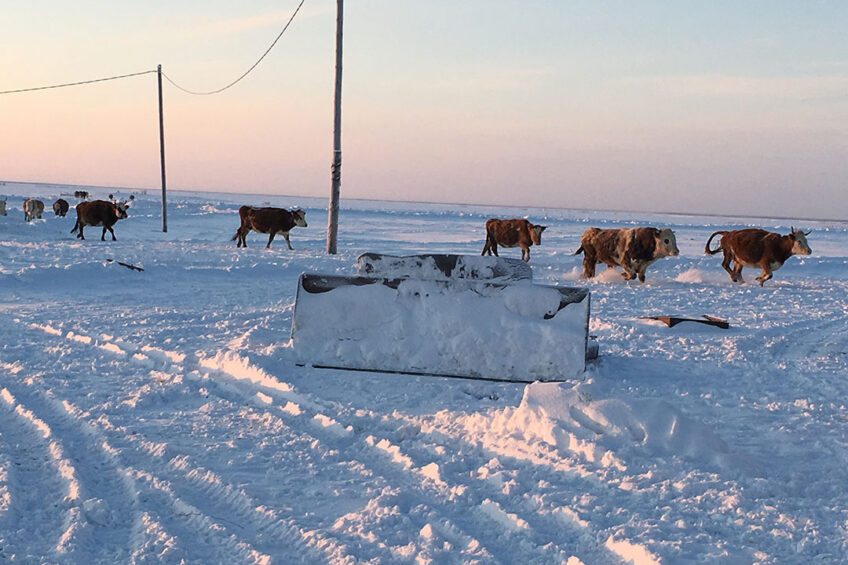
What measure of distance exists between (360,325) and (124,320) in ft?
14.9

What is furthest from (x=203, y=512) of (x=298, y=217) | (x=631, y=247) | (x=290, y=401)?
(x=298, y=217)

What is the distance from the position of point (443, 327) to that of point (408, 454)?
→ 244 centimetres

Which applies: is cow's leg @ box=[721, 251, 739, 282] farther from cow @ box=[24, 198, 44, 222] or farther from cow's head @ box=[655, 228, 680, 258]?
cow @ box=[24, 198, 44, 222]

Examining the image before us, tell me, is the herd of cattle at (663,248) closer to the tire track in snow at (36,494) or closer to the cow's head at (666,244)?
the cow's head at (666,244)

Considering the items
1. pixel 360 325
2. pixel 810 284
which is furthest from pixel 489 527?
pixel 810 284

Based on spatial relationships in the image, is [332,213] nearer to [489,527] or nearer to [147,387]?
[147,387]

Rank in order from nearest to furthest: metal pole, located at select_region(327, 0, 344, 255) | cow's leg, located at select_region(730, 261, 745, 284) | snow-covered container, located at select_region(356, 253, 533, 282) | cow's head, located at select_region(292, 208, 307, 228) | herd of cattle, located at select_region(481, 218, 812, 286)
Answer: snow-covered container, located at select_region(356, 253, 533, 282) < herd of cattle, located at select_region(481, 218, 812, 286) < cow's leg, located at select_region(730, 261, 745, 284) < metal pole, located at select_region(327, 0, 344, 255) < cow's head, located at select_region(292, 208, 307, 228)

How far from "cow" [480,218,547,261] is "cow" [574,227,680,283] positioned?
5256 mm

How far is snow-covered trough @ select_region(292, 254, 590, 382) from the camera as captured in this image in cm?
697

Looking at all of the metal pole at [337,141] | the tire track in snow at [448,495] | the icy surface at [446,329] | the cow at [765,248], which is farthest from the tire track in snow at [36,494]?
the metal pole at [337,141]

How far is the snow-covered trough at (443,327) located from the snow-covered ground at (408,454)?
195 millimetres

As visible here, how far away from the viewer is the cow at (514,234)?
22562 millimetres

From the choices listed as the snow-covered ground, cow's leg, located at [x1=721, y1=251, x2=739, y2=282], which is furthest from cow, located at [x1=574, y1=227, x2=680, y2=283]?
the snow-covered ground

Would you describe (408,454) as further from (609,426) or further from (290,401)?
(290,401)
